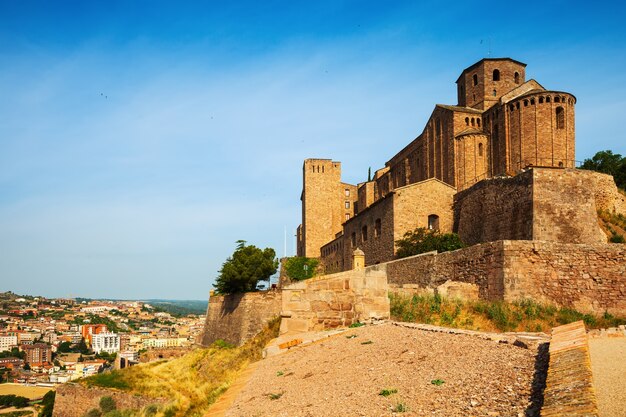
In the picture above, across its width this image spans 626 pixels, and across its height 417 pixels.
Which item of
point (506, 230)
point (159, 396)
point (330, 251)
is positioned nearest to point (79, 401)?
point (159, 396)

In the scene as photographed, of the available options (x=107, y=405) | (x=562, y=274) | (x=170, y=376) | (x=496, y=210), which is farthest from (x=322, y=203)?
(x=562, y=274)

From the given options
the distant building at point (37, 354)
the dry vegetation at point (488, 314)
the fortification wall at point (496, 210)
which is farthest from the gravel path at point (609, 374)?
the distant building at point (37, 354)

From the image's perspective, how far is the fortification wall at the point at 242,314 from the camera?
35625mm

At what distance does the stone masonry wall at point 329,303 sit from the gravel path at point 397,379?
2317 mm

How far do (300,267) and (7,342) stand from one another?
413ft

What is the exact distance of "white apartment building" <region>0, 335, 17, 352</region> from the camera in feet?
502

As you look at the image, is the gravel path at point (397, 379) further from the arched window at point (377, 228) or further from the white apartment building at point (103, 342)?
the white apartment building at point (103, 342)

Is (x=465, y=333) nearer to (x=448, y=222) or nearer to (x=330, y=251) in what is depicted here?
(x=448, y=222)

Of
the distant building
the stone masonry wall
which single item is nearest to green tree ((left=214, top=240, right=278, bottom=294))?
the stone masonry wall

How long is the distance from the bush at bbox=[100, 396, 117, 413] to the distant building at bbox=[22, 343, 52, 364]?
11236 centimetres

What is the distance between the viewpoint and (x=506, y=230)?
109 feet

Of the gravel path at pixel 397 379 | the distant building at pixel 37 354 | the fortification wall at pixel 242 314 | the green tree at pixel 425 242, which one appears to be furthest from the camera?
the distant building at pixel 37 354

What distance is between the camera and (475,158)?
43.8 metres

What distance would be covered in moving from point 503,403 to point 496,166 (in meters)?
39.3
